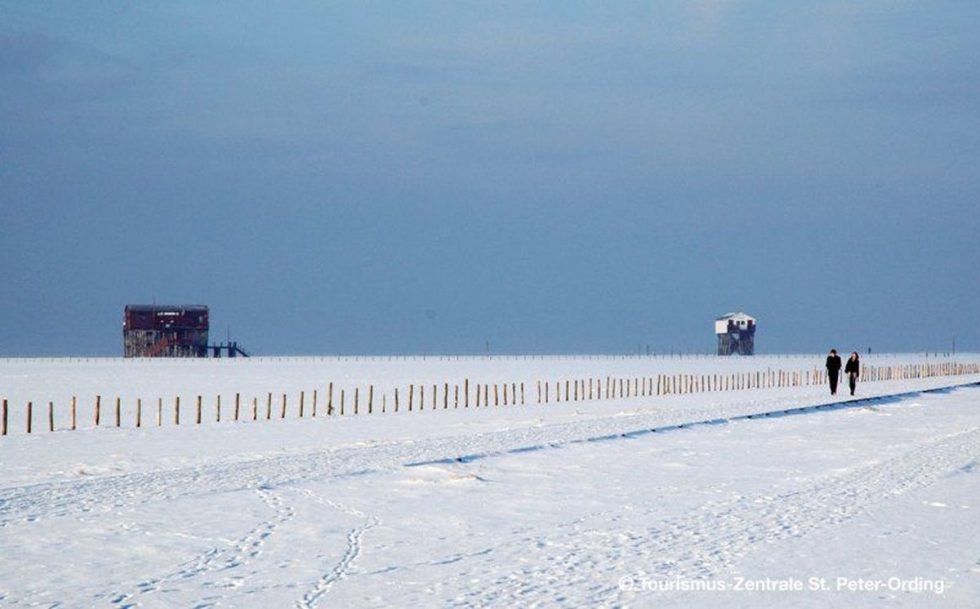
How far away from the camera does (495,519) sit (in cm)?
1564

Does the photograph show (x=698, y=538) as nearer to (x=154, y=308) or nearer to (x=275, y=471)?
(x=275, y=471)

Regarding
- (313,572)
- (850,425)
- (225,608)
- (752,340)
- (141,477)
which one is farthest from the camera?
(752,340)

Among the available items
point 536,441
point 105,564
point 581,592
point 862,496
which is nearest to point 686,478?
point 862,496

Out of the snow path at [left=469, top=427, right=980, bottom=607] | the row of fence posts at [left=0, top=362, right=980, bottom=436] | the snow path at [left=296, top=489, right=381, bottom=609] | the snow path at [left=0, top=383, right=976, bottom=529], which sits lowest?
the row of fence posts at [left=0, top=362, right=980, bottom=436]

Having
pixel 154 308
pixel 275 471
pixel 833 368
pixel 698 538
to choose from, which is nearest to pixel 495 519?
pixel 698 538

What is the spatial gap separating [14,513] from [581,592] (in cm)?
901

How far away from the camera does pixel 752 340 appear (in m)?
174

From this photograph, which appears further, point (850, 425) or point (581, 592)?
point (850, 425)

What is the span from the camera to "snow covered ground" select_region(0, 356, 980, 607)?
11.3 m

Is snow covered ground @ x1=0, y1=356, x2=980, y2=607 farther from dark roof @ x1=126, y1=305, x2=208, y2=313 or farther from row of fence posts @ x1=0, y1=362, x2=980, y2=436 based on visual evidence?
dark roof @ x1=126, y1=305, x2=208, y2=313

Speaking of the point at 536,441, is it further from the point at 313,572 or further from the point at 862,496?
the point at 313,572

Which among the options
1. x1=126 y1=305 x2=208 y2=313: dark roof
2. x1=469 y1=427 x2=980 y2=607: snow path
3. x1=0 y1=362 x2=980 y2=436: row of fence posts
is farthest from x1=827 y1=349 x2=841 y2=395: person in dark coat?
x1=126 y1=305 x2=208 y2=313: dark roof

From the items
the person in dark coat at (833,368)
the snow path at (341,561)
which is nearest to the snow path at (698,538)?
the snow path at (341,561)

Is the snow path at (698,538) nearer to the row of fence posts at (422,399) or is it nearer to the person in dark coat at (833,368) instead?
the row of fence posts at (422,399)
